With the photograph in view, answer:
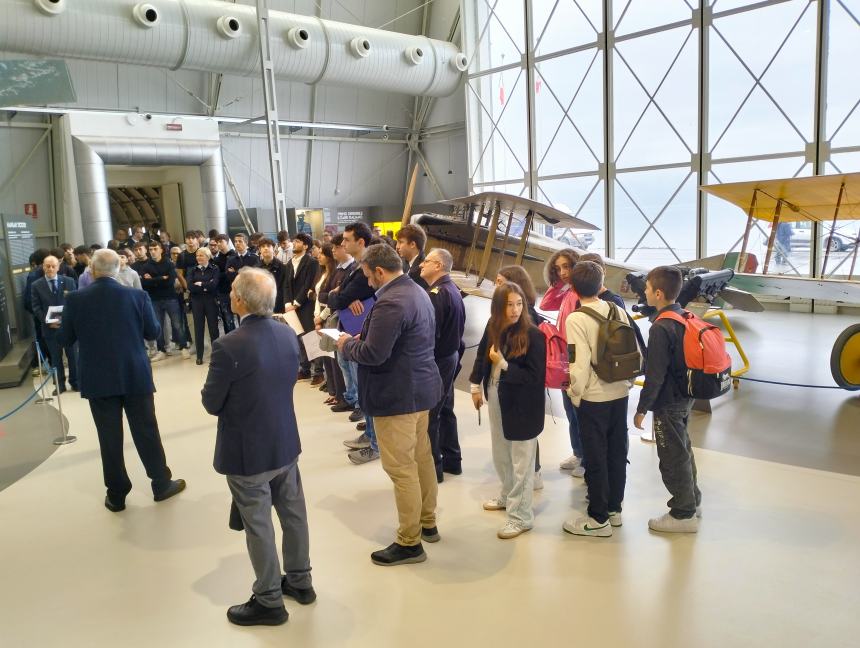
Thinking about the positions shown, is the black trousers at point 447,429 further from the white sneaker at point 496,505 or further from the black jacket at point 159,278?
the black jacket at point 159,278

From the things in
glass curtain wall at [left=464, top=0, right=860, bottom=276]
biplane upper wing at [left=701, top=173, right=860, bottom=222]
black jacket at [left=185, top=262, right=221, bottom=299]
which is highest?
glass curtain wall at [left=464, top=0, right=860, bottom=276]

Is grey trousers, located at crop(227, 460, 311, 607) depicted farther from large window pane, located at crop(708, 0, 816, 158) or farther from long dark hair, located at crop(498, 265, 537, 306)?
large window pane, located at crop(708, 0, 816, 158)

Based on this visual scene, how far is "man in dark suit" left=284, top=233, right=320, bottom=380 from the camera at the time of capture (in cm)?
626

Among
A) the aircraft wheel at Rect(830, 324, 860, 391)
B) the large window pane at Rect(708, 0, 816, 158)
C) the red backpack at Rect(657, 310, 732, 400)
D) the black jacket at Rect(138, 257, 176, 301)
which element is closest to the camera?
the red backpack at Rect(657, 310, 732, 400)

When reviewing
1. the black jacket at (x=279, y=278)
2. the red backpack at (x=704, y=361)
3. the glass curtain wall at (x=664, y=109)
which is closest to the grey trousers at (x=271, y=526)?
the red backpack at (x=704, y=361)

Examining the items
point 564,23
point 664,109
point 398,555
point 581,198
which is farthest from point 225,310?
point 564,23

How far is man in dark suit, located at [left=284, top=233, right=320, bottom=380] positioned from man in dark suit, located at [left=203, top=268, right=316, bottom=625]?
3.59 m

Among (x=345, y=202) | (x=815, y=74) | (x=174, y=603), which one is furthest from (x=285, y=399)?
(x=345, y=202)

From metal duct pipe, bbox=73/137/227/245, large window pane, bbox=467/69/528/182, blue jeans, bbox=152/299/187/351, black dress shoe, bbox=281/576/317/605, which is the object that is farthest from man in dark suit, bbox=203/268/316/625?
large window pane, bbox=467/69/528/182

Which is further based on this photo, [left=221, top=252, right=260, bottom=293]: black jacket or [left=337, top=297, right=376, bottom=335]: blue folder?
[left=221, top=252, right=260, bottom=293]: black jacket

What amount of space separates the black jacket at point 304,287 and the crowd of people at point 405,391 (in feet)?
5.90

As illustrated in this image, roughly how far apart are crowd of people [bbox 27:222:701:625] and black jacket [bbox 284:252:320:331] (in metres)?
1.80

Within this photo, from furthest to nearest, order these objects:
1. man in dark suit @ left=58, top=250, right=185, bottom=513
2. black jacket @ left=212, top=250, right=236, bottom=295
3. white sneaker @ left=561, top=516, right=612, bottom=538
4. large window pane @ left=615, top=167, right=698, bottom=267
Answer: large window pane @ left=615, top=167, right=698, bottom=267
black jacket @ left=212, top=250, right=236, bottom=295
man in dark suit @ left=58, top=250, right=185, bottom=513
white sneaker @ left=561, top=516, right=612, bottom=538

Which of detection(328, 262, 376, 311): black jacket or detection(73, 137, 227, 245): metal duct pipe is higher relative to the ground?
detection(73, 137, 227, 245): metal duct pipe
